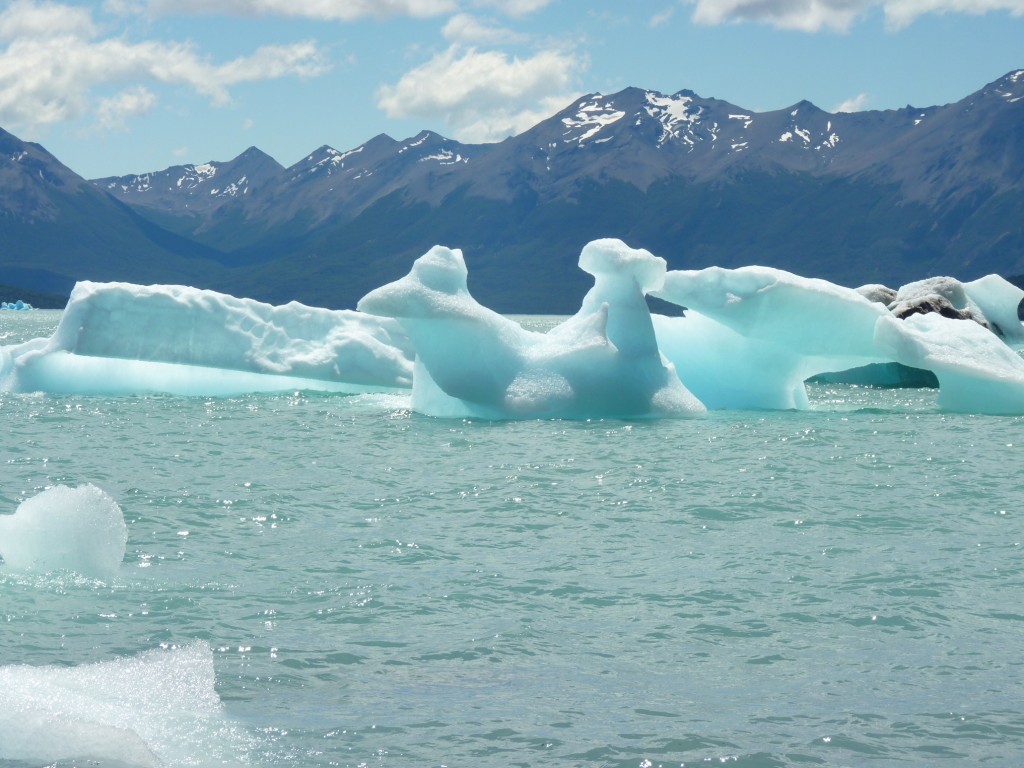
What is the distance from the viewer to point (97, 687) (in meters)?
7.33

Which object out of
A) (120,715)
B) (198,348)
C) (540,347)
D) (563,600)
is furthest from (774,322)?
(120,715)

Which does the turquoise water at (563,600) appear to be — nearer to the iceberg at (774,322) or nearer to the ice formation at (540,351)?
the ice formation at (540,351)

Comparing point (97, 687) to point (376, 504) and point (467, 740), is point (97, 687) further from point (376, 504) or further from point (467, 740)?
point (376, 504)

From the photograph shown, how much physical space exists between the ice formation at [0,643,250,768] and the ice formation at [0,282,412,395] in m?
16.5

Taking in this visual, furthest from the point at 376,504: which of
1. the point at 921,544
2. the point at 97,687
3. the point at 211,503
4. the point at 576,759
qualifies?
the point at 576,759

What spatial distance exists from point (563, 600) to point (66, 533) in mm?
3685

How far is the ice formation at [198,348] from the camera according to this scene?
23.5 m

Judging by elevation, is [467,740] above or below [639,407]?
below

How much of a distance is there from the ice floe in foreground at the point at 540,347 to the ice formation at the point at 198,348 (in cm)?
3

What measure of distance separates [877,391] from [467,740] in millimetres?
25370

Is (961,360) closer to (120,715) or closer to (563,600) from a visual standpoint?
(563,600)

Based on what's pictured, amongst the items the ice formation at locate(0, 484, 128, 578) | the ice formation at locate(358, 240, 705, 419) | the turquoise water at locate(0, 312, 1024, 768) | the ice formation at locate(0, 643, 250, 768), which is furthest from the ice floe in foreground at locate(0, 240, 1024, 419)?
the ice formation at locate(0, 643, 250, 768)

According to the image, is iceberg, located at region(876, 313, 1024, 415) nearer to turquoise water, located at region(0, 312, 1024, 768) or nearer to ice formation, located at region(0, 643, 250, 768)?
turquoise water, located at region(0, 312, 1024, 768)

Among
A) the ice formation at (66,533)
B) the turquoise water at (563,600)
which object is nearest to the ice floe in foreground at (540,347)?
the turquoise water at (563,600)
